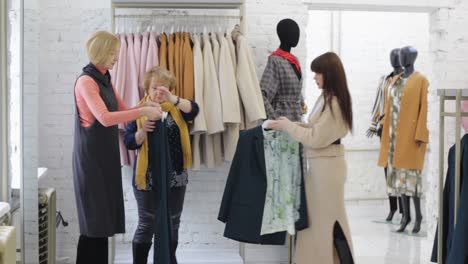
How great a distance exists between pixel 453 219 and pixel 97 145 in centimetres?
183

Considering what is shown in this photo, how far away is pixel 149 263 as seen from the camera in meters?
4.22

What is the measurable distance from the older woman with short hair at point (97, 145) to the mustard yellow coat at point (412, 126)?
2.98 metres

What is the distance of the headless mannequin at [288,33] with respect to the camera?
13.4 feet

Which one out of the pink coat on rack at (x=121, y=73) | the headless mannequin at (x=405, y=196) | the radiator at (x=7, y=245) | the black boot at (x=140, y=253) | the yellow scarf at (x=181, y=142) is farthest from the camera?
the headless mannequin at (x=405, y=196)

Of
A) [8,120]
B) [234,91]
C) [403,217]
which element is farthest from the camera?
[403,217]

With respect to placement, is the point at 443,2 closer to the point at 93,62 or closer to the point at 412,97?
the point at 412,97

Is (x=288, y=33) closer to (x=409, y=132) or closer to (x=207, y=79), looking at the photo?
(x=207, y=79)

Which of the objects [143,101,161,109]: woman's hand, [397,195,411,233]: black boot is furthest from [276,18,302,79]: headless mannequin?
[397,195,411,233]: black boot

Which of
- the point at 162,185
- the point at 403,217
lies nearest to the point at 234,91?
the point at 162,185

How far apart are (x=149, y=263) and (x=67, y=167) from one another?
90 cm

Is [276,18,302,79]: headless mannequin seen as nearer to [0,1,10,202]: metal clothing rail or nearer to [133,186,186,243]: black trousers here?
[133,186,186,243]: black trousers

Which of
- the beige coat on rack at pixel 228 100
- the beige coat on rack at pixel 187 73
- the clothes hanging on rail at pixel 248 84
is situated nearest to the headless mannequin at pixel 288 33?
the clothes hanging on rail at pixel 248 84

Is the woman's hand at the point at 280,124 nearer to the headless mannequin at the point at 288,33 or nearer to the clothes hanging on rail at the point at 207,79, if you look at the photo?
the clothes hanging on rail at the point at 207,79

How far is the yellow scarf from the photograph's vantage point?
345 cm
